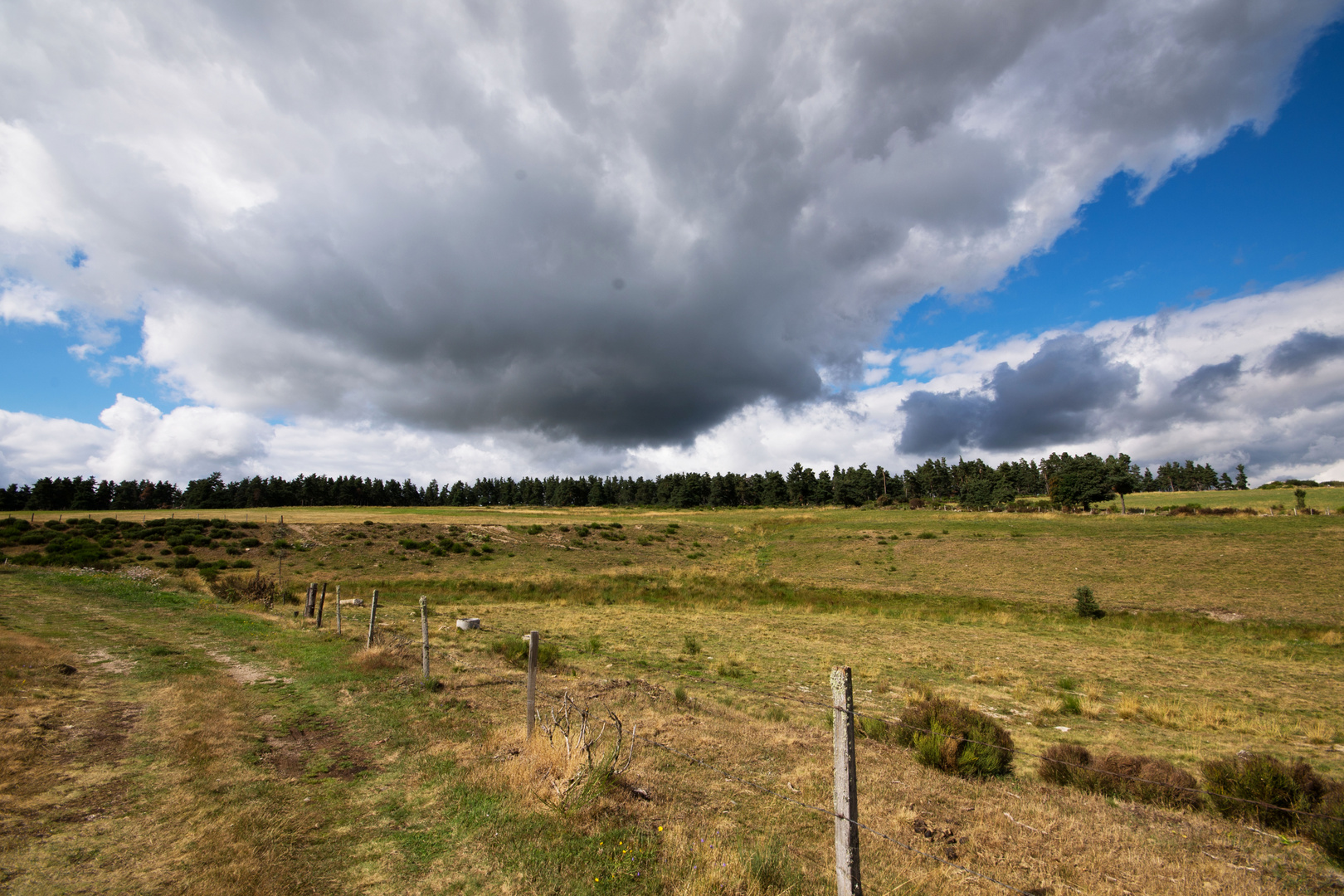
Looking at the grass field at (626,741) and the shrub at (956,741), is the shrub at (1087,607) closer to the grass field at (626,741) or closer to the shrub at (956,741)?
the grass field at (626,741)

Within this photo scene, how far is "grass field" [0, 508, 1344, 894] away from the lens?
6.24 meters

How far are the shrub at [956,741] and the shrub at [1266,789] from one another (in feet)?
9.60

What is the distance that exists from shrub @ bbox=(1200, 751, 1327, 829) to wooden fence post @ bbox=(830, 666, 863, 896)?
6896 mm

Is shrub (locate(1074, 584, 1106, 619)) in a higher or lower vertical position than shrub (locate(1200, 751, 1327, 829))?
lower

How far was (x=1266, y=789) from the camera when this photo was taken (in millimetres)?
8352

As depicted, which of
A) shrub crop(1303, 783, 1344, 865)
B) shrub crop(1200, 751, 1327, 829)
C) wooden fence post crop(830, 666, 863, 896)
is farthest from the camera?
shrub crop(1200, 751, 1327, 829)

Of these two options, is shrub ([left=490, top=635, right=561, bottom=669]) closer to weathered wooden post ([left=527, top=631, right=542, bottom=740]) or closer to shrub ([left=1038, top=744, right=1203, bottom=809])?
weathered wooden post ([left=527, top=631, right=542, bottom=740])

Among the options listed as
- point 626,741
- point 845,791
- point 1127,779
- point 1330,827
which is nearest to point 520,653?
point 626,741

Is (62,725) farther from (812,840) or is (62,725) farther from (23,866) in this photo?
(812,840)

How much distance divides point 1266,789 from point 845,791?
823 centimetres

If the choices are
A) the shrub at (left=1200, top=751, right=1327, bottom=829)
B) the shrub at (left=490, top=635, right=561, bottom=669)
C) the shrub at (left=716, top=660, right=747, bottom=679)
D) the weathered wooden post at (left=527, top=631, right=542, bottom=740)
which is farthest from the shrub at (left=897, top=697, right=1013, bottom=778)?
the shrub at (left=490, top=635, right=561, bottom=669)

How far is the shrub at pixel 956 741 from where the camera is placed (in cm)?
979

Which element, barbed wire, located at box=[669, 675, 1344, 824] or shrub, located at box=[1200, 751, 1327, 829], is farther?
shrub, located at box=[1200, 751, 1327, 829]

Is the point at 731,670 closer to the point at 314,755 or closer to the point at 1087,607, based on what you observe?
the point at 314,755
